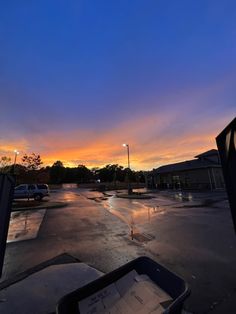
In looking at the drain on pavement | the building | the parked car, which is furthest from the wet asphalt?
the building

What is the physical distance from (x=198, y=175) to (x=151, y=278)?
33.7 metres

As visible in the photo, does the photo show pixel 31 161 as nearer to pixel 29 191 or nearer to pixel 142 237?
pixel 29 191

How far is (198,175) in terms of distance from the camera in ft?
107

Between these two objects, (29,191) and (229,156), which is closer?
(229,156)

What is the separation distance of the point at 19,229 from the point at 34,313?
6.46m

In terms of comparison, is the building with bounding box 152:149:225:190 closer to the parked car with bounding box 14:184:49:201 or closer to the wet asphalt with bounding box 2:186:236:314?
the wet asphalt with bounding box 2:186:236:314

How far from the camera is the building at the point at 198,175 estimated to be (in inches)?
1204

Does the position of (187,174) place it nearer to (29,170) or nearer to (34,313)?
(29,170)

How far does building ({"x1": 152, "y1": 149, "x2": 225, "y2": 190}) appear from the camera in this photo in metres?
30.6

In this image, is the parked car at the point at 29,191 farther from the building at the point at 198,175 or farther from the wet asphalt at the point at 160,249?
the building at the point at 198,175

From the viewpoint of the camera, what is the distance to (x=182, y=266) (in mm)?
4430

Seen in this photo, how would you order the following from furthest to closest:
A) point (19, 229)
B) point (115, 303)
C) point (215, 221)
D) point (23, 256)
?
point (215, 221), point (19, 229), point (23, 256), point (115, 303)

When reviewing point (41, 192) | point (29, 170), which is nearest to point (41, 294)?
point (41, 192)

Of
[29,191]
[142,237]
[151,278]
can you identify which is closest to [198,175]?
[29,191]
